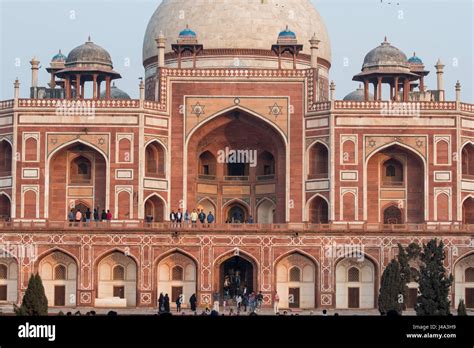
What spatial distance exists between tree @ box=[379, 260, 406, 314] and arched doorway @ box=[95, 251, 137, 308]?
9784mm

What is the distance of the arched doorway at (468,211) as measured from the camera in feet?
149

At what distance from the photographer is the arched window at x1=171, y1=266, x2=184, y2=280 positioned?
4194 centimetres

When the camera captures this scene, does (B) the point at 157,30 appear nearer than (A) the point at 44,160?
No

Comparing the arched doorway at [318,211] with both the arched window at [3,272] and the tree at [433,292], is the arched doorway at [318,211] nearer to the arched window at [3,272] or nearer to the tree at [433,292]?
the tree at [433,292]

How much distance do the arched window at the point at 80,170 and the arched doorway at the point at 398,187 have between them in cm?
1011

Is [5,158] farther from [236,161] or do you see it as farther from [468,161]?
[468,161]

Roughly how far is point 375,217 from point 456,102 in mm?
5037

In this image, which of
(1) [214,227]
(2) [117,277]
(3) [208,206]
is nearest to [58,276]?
(2) [117,277]

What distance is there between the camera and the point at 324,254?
41.6 m

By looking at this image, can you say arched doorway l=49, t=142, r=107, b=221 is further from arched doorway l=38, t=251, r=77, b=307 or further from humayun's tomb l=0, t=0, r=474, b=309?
arched doorway l=38, t=251, r=77, b=307

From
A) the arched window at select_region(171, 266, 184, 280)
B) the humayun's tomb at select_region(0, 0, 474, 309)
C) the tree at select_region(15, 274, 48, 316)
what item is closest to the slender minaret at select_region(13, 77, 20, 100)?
the humayun's tomb at select_region(0, 0, 474, 309)

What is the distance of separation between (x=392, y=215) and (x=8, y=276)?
547 inches
